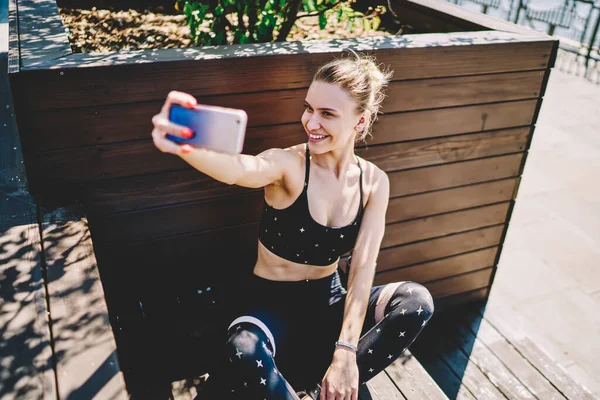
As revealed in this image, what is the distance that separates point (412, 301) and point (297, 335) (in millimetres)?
504

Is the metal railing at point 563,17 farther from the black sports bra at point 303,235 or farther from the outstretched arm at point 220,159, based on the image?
the outstretched arm at point 220,159

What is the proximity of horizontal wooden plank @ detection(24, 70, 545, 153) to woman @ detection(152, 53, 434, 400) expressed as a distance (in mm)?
411

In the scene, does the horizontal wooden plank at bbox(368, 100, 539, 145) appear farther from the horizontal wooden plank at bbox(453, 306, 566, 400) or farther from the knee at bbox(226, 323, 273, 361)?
the horizontal wooden plank at bbox(453, 306, 566, 400)

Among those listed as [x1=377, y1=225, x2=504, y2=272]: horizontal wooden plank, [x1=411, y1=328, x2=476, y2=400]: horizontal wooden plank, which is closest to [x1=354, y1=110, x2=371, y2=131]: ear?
[x1=377, y1=225, x2=504, y2=272]: horizontal wooden plank

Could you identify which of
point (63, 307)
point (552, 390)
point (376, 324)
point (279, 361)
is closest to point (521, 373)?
point (552, 390)

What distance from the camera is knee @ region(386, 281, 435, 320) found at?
7.13ft

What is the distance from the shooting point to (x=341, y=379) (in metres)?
2.00

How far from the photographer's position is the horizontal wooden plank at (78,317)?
1.45m

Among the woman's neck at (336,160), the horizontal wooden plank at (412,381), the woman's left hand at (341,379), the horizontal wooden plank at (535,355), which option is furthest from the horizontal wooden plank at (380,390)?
the horizontal wooden plank at (535,355)

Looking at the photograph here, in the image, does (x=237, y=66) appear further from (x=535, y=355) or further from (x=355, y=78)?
(x=535, y=355)

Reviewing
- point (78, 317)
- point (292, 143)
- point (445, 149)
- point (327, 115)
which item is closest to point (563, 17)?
point (445, 149)

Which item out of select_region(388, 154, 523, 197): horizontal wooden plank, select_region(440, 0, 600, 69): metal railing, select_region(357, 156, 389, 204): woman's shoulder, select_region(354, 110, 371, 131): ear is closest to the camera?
select_region(354, 110, 371, 131): ear

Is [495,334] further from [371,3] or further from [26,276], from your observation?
[26,276]

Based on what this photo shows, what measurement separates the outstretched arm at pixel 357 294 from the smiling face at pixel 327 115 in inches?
14.6
